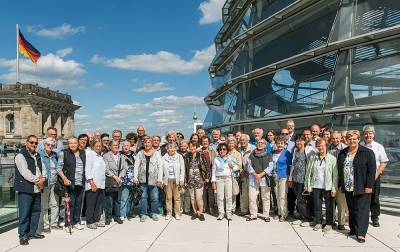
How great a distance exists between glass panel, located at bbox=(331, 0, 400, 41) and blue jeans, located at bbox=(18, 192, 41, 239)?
27.1ft

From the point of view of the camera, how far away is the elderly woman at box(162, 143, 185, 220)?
8617 millimetres

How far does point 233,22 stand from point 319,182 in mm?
10986

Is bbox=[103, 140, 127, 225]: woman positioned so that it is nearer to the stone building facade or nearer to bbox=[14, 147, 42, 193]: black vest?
bbox=[14, 147, 42, 193]: black vest

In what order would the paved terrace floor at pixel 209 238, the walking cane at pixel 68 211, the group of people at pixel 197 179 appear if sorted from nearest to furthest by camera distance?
the paved terrace floor at pixel 209 238, the group of people at pixel 197 179, the walking cane at pixel 68 211

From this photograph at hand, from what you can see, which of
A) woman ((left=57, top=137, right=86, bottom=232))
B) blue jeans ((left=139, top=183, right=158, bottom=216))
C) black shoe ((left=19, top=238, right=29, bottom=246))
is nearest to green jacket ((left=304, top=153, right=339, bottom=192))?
blue jeans ((left=139, top=183, right=158, bottom=216))

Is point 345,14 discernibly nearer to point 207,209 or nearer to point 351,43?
point 351,43

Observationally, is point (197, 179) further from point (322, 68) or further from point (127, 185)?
point (322, 68)

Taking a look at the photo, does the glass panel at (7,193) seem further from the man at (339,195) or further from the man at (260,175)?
the man at (339,195)

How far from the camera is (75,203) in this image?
25.6 feet

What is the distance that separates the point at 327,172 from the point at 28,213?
18.8ft

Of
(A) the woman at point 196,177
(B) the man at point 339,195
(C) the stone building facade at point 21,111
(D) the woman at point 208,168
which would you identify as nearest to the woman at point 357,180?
Answer: (B) the man at point 339,195

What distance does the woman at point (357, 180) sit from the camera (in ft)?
21.9

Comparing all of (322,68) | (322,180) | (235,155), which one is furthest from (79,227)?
(322,68)

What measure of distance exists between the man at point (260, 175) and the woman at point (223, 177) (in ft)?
1.49
